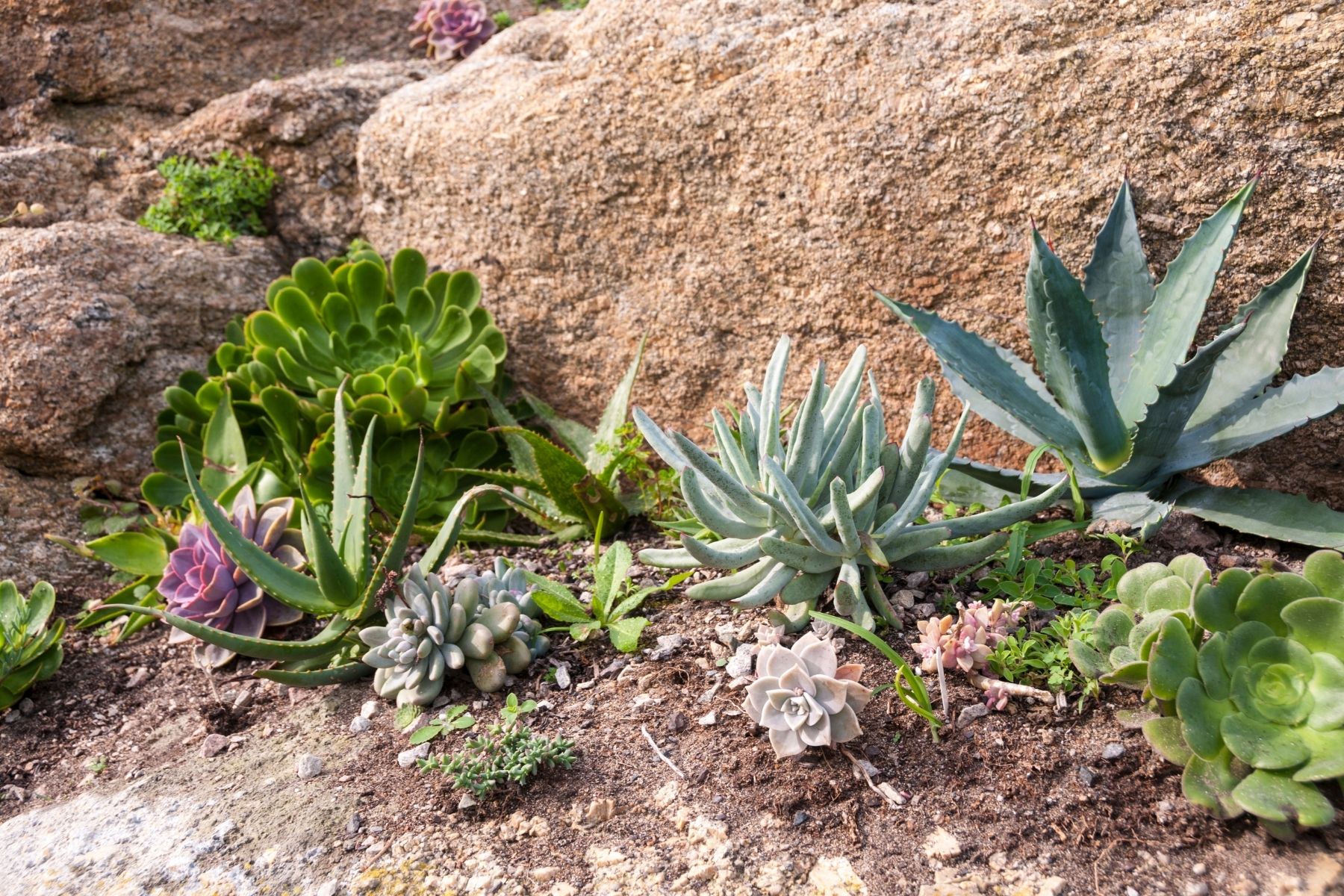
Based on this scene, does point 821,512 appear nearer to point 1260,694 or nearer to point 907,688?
point 907,688

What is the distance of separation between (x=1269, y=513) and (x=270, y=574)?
8.00ft

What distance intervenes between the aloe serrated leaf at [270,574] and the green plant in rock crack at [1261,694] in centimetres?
190

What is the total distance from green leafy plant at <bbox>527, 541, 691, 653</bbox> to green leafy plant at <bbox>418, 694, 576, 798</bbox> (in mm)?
325

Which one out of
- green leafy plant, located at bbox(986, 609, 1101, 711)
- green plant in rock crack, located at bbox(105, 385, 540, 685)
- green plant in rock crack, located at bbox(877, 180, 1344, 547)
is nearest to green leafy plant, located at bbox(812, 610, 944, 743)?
green leafy plant, located at bbox(986, 609, 1101, 711)

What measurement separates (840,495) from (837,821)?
2.07ft

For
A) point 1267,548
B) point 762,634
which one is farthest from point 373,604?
point 1267,548

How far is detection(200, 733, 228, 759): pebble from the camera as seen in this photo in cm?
226

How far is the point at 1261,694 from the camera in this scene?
5.33 ft

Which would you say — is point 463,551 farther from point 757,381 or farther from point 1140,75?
point 1140,75

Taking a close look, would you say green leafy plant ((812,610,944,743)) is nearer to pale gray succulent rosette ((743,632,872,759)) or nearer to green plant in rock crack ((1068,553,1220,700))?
pale gray succulent rosette ((743,632,872,759))

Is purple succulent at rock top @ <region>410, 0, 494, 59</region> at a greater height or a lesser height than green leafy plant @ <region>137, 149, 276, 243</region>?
greater

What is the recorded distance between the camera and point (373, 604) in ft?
7.89

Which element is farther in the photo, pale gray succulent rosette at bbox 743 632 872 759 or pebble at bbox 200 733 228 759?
pebble at bbox 200 733 228 759

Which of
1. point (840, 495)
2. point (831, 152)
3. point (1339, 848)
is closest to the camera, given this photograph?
point (1339, 848)
